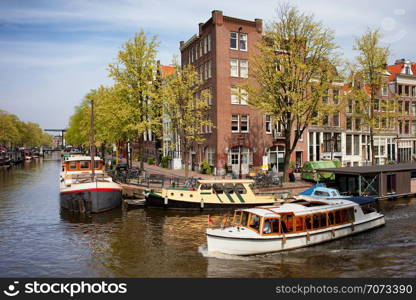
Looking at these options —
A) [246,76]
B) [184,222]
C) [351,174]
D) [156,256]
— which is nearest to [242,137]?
[246,76]

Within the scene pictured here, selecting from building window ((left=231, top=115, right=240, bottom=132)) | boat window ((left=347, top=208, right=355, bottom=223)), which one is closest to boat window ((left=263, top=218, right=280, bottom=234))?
boat window ((left=347, top=208, right=355, bottom=223))

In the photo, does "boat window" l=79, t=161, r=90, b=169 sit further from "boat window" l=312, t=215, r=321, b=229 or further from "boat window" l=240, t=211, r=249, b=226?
"boat window" l=312, t=215, r=321, b=229

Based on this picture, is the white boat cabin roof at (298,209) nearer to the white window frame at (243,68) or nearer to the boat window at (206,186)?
the boat window at (206,186)

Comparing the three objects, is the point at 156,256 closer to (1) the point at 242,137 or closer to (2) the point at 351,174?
(2) the point at 351,174

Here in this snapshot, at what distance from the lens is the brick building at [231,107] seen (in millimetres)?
44694

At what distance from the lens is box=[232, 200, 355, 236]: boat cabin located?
718 inches

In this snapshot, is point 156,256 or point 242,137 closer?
point 156,256

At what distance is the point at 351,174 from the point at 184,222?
16.2m

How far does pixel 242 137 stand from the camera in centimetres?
4566

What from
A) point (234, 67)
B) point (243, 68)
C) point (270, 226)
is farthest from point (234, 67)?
point (270, 226)

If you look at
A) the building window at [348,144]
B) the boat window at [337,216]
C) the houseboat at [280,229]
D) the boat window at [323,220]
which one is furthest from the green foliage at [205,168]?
the boat window at [323,220]

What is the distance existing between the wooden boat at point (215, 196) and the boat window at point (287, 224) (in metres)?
10.2

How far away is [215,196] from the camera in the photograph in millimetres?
28922

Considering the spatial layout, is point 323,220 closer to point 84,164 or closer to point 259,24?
point 84,164
